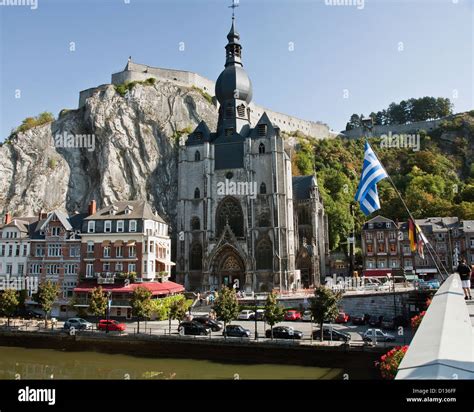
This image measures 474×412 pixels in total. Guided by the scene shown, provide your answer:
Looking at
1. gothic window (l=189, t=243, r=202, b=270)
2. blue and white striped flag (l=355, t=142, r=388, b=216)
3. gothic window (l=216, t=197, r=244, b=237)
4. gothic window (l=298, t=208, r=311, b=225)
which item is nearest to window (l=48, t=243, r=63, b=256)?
gothic window (l=189, t=243, r=202, b=270)

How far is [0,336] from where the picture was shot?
99.0ft

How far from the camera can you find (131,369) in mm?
22703

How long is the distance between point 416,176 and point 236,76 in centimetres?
3977

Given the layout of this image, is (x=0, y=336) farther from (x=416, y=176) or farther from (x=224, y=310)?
(x=416, y=176)

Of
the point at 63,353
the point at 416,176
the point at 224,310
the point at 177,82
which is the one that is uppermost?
the point at 177,82

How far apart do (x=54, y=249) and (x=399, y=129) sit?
3401 inches

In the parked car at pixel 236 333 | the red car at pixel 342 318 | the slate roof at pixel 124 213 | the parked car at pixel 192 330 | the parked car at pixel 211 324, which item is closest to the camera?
the parked car at pixel 236 333

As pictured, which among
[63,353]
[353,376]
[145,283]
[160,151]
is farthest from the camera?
[160,151]

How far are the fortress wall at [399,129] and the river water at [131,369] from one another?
89.0 metres

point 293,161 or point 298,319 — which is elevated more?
point 293,161

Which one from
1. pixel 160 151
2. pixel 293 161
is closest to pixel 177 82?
pixel 160 151

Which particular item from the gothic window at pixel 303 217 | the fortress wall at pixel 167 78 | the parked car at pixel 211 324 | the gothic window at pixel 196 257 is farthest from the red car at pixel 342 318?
the fortress wall at pixel 167 78

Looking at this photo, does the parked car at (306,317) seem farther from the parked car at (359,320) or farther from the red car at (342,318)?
the parked car at (359,320)

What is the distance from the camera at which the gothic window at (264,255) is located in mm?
48487
